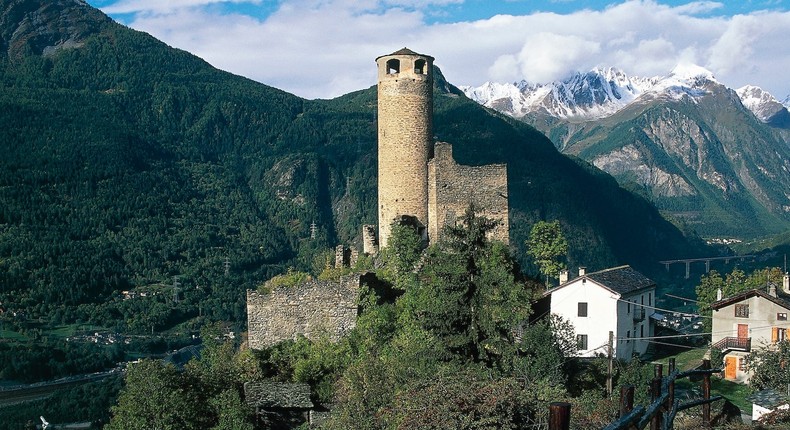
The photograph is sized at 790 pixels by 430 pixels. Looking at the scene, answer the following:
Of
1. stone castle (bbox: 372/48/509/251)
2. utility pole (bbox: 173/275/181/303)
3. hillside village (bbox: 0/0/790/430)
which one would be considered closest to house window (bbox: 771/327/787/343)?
hillside village (bbox: 0/0/790/430)

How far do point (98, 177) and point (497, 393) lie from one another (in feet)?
468

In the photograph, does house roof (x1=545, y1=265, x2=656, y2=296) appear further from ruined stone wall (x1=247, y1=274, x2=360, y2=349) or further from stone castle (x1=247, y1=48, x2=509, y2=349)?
ruined stone wall (x1=247, y1=274, x2=360, y2=349)

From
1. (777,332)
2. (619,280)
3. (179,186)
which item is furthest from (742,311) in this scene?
(179,186)

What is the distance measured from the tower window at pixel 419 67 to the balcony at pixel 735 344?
1936 cm

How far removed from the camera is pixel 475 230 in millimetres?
21609

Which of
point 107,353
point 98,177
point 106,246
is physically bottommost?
point 107,353

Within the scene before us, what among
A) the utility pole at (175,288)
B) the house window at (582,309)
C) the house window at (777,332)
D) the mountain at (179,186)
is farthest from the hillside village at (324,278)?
the utility pole at (175,288)

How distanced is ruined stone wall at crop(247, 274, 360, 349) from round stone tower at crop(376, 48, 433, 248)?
6.56 m

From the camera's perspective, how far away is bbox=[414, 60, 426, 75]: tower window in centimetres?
3209

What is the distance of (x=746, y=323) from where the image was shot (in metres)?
40.7

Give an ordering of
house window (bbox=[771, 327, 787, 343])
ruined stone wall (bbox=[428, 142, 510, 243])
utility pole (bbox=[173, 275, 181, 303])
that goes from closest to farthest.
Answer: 1. ruined stone wall (bbox=[428, 142, 510, 243])
2. house window (bbox=[771, 327, 787, 343])
3. utility pole (bbox=[173, 275, 181, 303])

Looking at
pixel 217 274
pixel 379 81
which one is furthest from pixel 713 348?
pixel 217 274

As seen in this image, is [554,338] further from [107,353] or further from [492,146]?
[492,146]

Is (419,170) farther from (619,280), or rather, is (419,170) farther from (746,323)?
(746,323)
